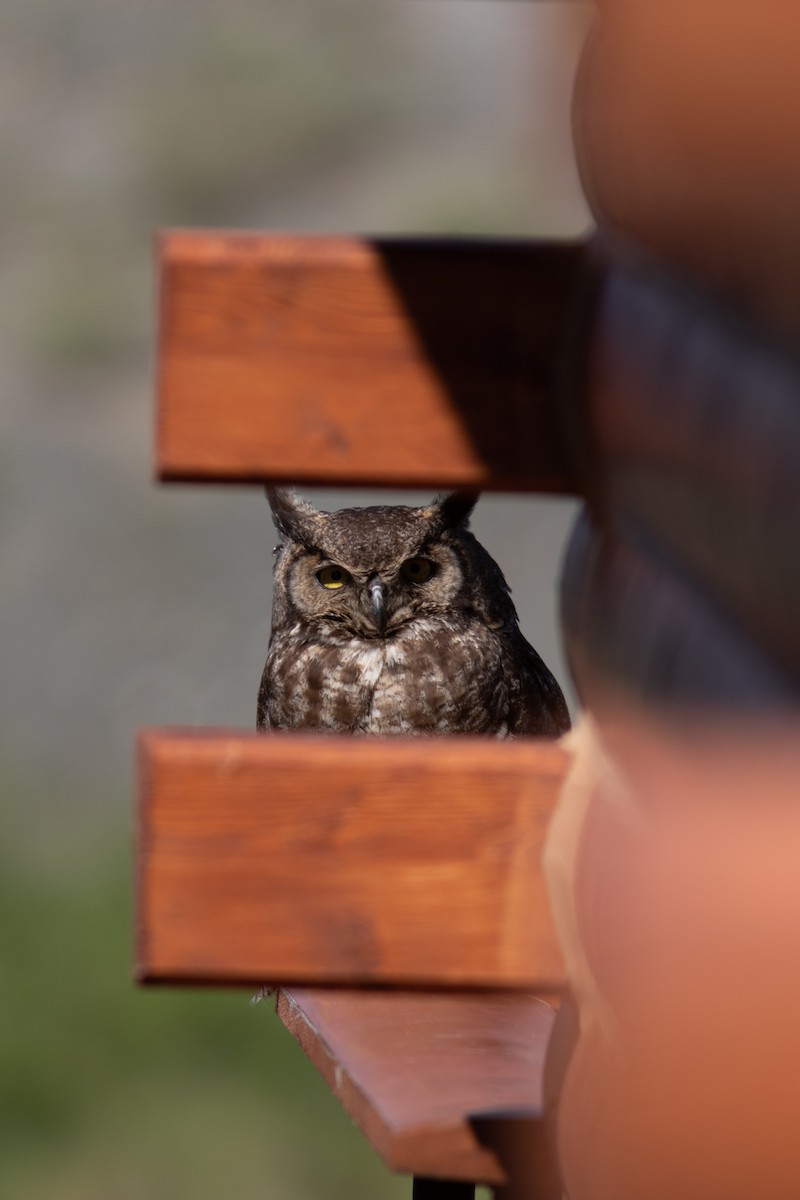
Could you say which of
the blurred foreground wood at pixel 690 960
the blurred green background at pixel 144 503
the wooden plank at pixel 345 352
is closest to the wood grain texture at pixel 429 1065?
the blurred foreground wood at pixel 690 960

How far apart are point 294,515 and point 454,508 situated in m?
0.38

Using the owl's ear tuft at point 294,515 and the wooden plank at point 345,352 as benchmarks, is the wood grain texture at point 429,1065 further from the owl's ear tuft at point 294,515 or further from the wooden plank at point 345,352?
the owl's ear tuft at point 294,515

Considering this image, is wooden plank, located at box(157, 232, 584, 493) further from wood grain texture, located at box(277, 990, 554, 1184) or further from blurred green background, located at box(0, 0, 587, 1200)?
blurred green background, located at box(0, 0, 587, 1200)

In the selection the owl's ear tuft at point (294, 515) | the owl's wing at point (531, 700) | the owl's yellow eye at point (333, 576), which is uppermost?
the owl's ear tuft at point (294, 515)

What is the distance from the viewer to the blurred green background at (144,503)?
662 cm

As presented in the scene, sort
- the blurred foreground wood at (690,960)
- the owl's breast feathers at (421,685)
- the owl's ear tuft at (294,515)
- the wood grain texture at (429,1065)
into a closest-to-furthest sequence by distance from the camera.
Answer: the blurred foreground wood at (690,960), the wood grain texture at (429,1065), the owl's breast feathers at (421,685), the owl's ear tuft at (294,515)

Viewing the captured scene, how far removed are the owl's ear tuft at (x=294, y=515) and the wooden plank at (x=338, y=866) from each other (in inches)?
108

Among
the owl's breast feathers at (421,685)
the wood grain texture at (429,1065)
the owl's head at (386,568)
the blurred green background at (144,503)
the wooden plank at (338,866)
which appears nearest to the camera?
the wooden plank at (338,866)

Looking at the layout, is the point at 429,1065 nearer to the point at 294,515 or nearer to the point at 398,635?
the point at 398,635

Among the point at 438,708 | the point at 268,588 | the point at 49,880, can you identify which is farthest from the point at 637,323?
the point at 268,588

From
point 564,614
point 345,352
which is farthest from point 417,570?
point 345,352

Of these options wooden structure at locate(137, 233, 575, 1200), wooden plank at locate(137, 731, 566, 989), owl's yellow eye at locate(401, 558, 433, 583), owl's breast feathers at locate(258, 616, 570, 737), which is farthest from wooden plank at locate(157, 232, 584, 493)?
owl's yellow eye at locate(401, 558, 433, 583)

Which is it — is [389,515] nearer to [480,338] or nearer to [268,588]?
[480,338]

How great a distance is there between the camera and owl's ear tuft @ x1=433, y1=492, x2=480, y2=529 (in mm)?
4062
